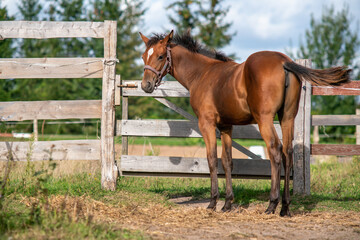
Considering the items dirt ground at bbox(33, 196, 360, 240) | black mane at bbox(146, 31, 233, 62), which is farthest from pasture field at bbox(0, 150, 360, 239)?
black mane at bbox(146, 31, 233, 62)

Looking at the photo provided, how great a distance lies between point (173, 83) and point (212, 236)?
327cm

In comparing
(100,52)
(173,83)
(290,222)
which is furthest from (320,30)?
(290,222)

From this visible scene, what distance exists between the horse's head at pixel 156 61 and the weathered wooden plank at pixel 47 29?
111 centimetres

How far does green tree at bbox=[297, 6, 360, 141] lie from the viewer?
22.0 meters

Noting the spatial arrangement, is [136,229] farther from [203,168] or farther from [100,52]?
[100,52]

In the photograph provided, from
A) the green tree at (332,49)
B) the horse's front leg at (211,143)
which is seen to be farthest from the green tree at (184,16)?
the horse's front leg at (211,143)

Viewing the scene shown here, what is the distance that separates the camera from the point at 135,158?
6.33m

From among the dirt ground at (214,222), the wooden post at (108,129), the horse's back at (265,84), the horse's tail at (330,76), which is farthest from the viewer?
the wooden post at (108,129)

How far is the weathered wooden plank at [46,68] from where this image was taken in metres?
6.21

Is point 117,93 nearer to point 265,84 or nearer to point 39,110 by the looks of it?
point 39,110

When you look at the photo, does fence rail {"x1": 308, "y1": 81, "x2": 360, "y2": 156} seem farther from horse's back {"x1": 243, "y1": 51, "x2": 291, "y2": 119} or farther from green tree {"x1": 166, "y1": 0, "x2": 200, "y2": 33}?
green tree {"x1": 166, "y1": 0, "x2": 200, "y2": 33}

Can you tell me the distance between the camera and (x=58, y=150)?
6227 mm

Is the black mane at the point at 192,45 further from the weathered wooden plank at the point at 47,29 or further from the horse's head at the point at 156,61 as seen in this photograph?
the weathered wooden plank at the point at 47,29

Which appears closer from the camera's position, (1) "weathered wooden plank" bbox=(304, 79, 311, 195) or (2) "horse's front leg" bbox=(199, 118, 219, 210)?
(2) "horse's front leg" bbox=(199, 118, 219, 210)
